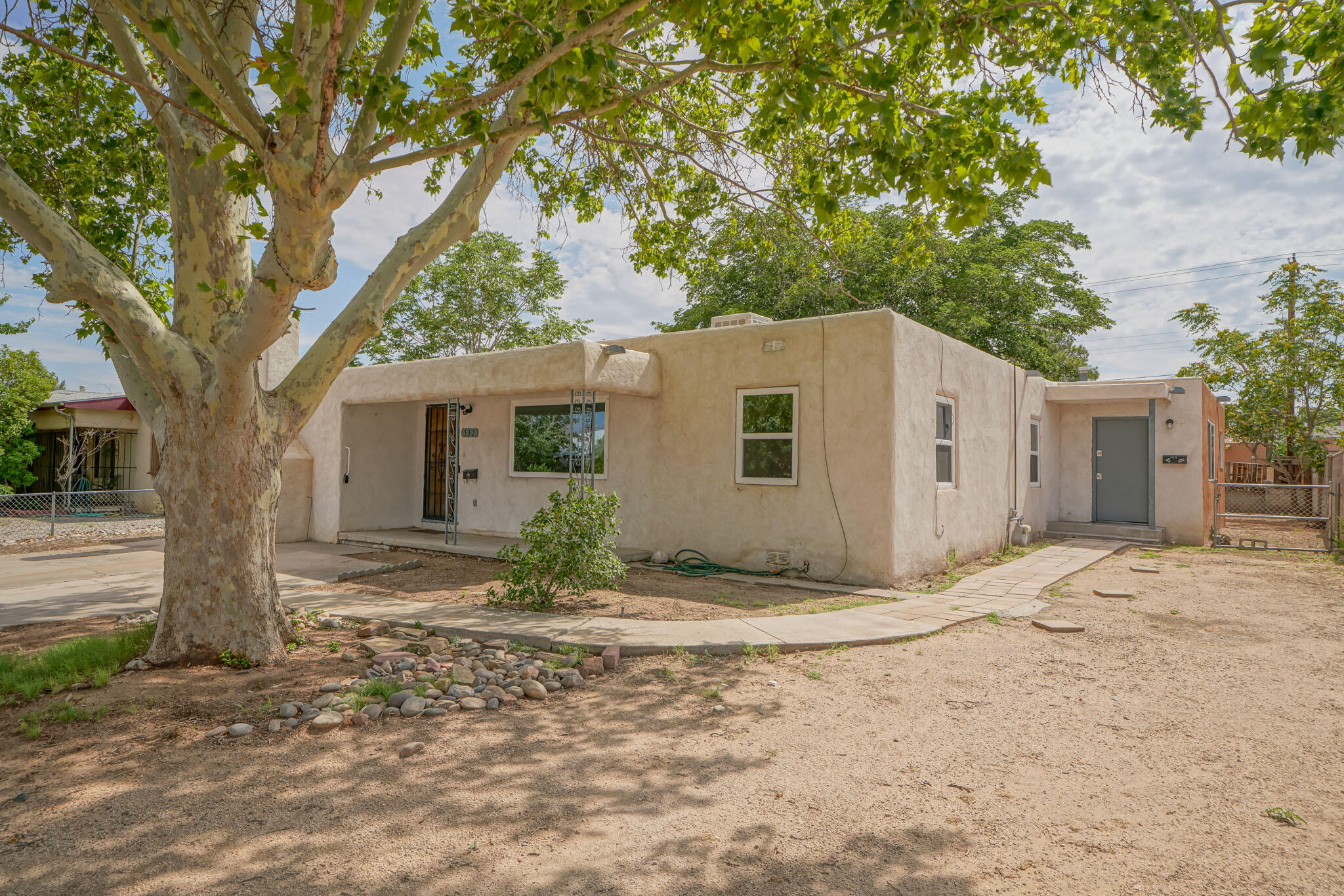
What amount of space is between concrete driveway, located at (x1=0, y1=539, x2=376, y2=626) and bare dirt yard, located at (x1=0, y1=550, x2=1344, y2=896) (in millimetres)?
3393

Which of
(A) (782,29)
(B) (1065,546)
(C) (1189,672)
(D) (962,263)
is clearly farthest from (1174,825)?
(D) (962,263)

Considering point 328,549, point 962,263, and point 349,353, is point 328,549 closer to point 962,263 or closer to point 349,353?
point 349,353

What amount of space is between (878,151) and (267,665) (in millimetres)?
5588

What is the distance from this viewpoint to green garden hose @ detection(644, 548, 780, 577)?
973cm

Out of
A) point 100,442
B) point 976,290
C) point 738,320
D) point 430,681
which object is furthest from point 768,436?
point 100,442

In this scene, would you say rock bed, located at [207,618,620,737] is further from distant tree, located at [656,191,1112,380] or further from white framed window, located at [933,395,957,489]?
distant tree, located at [656,191,1112,380]

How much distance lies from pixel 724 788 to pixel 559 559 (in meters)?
4.24

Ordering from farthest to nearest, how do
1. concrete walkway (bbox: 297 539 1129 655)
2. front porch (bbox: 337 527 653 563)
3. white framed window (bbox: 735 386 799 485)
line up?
front porch (bbox: 337 527 653 563)
white framed window (bbox: 735 386 799 485)
concrete walkway (bbox: 297 539 1129 655)

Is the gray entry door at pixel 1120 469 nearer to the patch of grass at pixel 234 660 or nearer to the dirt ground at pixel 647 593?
the dirt ground at pixel 647 593

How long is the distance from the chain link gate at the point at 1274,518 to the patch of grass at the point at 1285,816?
9.99 m

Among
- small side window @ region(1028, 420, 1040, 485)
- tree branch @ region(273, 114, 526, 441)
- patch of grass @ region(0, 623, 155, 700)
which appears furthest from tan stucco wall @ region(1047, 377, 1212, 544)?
patch of grass @ region(0, 623, 155, 700)

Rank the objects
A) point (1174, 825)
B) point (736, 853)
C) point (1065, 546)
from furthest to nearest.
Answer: point (1065, 546) → point (1174, 825) → point (736, 853)

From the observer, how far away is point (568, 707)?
481 cm

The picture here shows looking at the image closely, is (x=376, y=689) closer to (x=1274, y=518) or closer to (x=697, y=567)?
(x=697, y=567)
